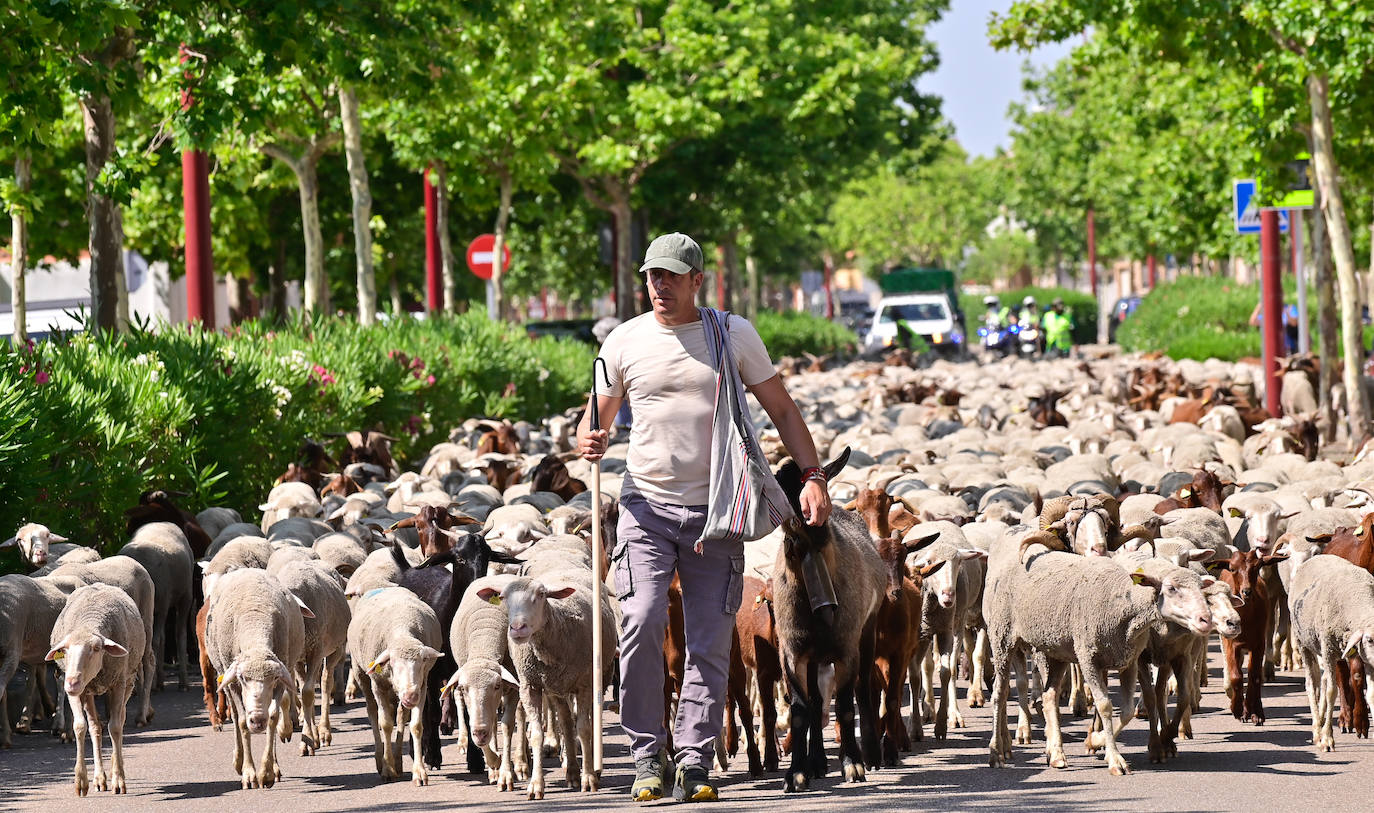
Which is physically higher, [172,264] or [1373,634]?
[172,264]

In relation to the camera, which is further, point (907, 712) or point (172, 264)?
point (172, 264)

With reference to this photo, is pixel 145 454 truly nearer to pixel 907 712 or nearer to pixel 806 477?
pixel 907 712

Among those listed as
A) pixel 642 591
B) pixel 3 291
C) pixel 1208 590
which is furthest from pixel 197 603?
pixel 3 291

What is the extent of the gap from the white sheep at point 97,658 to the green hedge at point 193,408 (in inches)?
89.5

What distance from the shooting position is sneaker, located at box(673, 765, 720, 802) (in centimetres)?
780

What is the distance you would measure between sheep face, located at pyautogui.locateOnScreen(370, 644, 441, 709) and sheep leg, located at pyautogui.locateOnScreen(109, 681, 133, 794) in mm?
1171

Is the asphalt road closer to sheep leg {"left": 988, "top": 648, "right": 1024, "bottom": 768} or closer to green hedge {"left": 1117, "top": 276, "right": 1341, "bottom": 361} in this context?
sheep leg {"left": 988, "top": 648, "right": 1024, "bottom": 768}

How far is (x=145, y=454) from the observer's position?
1422 cm

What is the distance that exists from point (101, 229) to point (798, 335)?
38225mm

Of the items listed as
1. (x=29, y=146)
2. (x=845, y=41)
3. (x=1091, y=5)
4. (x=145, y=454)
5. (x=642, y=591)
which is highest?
(x=845, y=41)

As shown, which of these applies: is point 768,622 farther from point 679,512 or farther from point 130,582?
point 130,582

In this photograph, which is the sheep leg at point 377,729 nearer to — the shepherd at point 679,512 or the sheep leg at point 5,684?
the shepherd at point 679,512

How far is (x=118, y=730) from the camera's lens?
8.98 meters

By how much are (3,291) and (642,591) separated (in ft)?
118
